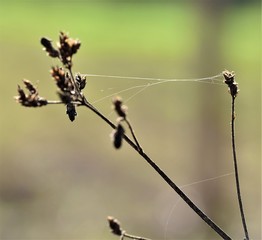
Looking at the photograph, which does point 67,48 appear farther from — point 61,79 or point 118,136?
point 118,136

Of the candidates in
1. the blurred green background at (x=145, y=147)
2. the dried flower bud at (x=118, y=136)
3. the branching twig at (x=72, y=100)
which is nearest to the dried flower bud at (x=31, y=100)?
the branching twig at (x=72, y=100)

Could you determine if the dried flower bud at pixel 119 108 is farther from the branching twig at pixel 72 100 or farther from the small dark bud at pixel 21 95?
the small dark bud at pixel 21 95

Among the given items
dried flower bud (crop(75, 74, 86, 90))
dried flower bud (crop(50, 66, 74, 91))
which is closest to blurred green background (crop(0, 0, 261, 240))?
dried flower bud (crop(75, 74, 86, 90))

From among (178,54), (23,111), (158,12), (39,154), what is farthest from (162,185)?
(158,12)

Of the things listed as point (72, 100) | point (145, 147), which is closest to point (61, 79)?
point (72, 100)

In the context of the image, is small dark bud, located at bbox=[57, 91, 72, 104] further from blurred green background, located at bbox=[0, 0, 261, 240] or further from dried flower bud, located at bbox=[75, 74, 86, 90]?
blurred green background, located at bbox=[0, 0, 261, 240]

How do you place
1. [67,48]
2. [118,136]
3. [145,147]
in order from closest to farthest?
[118,136] < [67,48] < [145,147]

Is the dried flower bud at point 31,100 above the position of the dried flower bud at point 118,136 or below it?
above

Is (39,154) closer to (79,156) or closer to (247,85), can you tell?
Result: (79,156)
